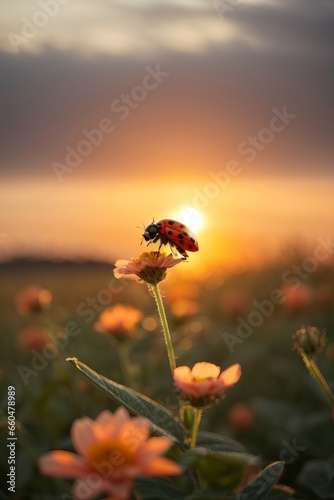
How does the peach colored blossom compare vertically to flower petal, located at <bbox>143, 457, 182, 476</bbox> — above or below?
above

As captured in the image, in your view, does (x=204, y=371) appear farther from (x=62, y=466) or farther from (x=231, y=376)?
(x=62, y=466)

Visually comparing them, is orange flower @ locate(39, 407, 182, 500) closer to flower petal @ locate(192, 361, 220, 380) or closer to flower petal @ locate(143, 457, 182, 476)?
flower petal @ locate(143, 457, 182, 476)

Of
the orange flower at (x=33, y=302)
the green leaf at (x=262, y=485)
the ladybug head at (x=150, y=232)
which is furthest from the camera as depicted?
the orange flower at (x=33, y=302)

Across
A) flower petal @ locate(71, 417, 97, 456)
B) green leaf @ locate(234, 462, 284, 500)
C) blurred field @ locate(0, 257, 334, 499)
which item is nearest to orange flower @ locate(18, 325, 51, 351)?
blurred field @ locate(0, 257, 334, 499)

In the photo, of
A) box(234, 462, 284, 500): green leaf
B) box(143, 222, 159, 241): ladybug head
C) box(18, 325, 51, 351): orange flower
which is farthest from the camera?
box(18, 325, 51, 351): orange flower

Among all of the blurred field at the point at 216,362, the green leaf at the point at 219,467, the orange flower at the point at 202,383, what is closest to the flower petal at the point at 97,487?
the green leaf at the point at 219,467

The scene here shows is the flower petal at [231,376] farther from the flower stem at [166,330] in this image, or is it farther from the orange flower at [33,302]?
the orange flower at [33,302]

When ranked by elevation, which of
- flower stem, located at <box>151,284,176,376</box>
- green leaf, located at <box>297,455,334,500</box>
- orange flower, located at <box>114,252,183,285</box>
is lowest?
green leaf, located at <box>297,455,334,500</box>

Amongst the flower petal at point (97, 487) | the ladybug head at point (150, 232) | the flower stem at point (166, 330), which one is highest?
the ladybug head at point (150, 232)
